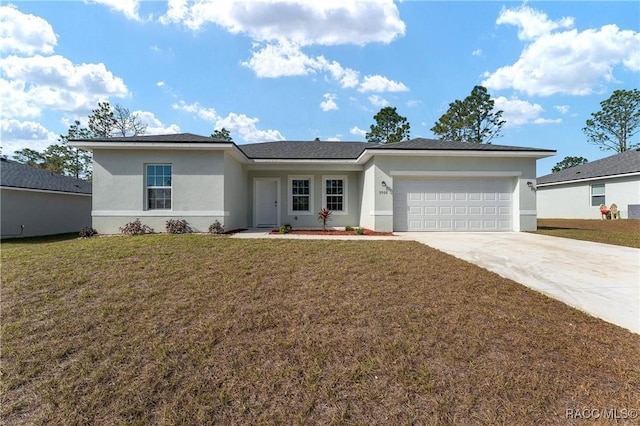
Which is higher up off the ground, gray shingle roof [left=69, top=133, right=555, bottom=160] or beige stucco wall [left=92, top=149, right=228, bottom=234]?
gray shingle roof [left=69, top=133, right=555, bottom=160]

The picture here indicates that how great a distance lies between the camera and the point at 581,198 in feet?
66.6

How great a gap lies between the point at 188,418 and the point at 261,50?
14373 millimetres

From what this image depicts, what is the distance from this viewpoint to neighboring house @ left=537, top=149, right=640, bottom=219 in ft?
56.8

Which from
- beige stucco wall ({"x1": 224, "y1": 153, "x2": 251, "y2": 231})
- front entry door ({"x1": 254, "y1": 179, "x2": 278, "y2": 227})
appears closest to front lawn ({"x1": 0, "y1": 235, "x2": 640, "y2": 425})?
beige stucco wall ({"x1": 224, "y1": 153, "x2": 251, "y2": 231})

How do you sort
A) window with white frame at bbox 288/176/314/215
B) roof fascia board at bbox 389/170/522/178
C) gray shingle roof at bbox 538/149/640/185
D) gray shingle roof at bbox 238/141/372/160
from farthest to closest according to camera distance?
gray shingle roof at bbox 538/149/640/185, window with white frame at bbox 288/176/314/215, gray shingle roof at bbox 238/141/372/160, roof fascia board at bbox 389/170/522/178

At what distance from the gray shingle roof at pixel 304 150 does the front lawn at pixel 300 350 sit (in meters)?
9.08

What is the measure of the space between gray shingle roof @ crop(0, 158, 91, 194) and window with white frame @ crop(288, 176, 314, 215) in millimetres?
12745

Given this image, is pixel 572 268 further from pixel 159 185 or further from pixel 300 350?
pixel 159 185

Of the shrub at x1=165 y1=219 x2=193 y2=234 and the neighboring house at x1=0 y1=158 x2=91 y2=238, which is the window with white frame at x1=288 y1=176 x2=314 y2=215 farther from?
the neighboring house at x1=0 y1=158 x2=91 y2=238

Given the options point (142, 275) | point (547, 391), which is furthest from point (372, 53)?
point (547, 391)

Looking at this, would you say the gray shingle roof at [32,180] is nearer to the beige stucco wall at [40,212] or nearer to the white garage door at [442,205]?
the beige stucco wall at [40,212]

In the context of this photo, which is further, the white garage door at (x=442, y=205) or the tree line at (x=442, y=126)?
the tree line at (x=442, y=126)

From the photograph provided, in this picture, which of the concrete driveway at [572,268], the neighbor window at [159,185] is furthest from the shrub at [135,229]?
the concrete driveway at [572,268]

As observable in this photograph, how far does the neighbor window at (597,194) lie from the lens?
62.4 ft
